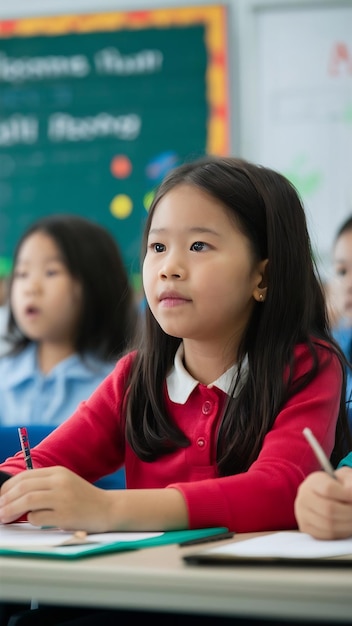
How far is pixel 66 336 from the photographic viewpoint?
327 centimetres

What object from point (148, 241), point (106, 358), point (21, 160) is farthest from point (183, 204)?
point (21, 160)

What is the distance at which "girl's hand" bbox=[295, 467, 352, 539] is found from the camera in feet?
3.59

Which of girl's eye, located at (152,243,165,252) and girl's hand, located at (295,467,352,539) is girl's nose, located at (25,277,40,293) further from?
girl's hand, located at (295,467,352,539)

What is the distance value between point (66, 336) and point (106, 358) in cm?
16

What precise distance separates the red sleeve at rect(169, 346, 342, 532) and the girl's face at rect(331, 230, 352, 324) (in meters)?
1.82

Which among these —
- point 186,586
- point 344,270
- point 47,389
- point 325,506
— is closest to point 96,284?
point 47,389

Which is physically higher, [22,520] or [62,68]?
[62,68]

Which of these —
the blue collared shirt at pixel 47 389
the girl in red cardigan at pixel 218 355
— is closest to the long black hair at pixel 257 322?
the girl in red cardigan at pixel 218 355

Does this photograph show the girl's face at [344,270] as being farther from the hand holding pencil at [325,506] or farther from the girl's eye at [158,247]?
the hand holding pencil at [325,506]

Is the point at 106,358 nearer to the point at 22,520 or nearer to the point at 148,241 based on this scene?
the point at 148,241

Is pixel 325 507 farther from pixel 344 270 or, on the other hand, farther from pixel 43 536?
pixel 344 270

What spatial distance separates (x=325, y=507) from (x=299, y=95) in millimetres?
3644

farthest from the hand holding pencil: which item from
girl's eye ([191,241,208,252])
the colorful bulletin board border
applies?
the colorful bulletin board border

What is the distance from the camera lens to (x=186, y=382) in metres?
1.61
